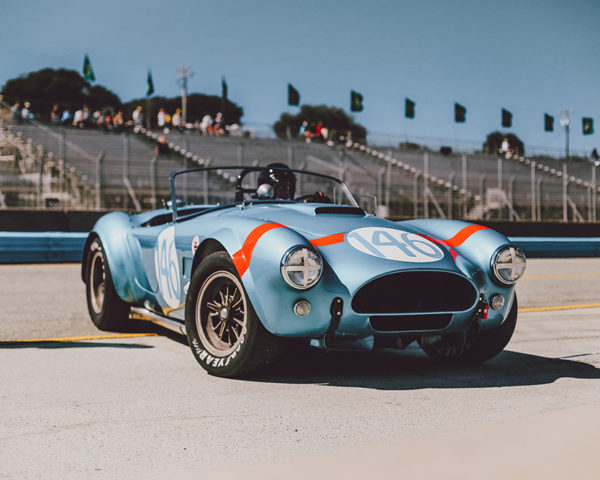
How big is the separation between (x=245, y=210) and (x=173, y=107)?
3603 inches

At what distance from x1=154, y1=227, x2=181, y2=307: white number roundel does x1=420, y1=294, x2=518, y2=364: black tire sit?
1645mm

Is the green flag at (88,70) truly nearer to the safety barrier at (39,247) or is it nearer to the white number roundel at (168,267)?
the safety barrier at (39,247)

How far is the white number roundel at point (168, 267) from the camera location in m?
4.98

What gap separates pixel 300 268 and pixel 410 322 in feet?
2.22

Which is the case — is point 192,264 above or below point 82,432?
above

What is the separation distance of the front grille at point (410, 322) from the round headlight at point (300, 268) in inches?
15.1

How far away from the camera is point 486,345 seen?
457cm

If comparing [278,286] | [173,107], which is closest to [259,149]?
[278,286]

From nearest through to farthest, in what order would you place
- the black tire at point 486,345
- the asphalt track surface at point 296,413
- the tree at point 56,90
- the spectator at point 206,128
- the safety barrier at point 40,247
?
the asphalt track surface at point 296,413
the black tire at point 486,345
the safety barrier at point 40,247
the spectator at point 206,128
the tree at point 56,90

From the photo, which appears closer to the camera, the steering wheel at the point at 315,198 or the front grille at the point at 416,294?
the front grille at the point at 416,294

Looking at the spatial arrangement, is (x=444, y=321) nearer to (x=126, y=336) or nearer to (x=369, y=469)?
(x=369, y=469)

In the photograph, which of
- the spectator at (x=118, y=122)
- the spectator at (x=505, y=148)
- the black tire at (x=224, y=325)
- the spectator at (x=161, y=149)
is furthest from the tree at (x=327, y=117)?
the black tire at (x=224, y=325)

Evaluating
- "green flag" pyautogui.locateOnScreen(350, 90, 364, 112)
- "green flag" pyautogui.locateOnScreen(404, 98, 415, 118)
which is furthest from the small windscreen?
"green flag" pyautogui.locateOnScreen(404, 98, 415, 118)

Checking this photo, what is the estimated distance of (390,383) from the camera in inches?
162
